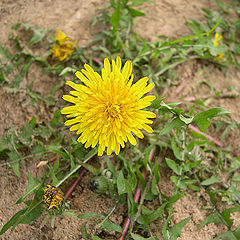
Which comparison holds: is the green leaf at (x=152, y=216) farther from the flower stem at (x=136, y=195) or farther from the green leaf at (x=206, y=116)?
the green leaf at (x=206, y=116)

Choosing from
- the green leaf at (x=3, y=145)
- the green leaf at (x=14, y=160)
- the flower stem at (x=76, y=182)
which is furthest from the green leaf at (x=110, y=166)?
the green leaf at (x=3, y=145)

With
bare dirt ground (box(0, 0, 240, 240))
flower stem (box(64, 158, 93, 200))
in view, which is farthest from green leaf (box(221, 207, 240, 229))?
flower stem (box(64, 158, 93, 200))

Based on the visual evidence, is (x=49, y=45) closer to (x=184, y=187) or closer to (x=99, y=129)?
(x=99, y=129)

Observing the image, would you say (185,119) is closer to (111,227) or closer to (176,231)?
(176,231)

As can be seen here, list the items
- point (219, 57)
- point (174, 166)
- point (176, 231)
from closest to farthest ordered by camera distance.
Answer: point (176, 231), point (174, 166), point (219, 57)

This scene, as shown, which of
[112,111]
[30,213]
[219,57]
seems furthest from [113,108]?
[219,57]

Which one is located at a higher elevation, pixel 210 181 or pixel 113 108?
pixel 113 108
